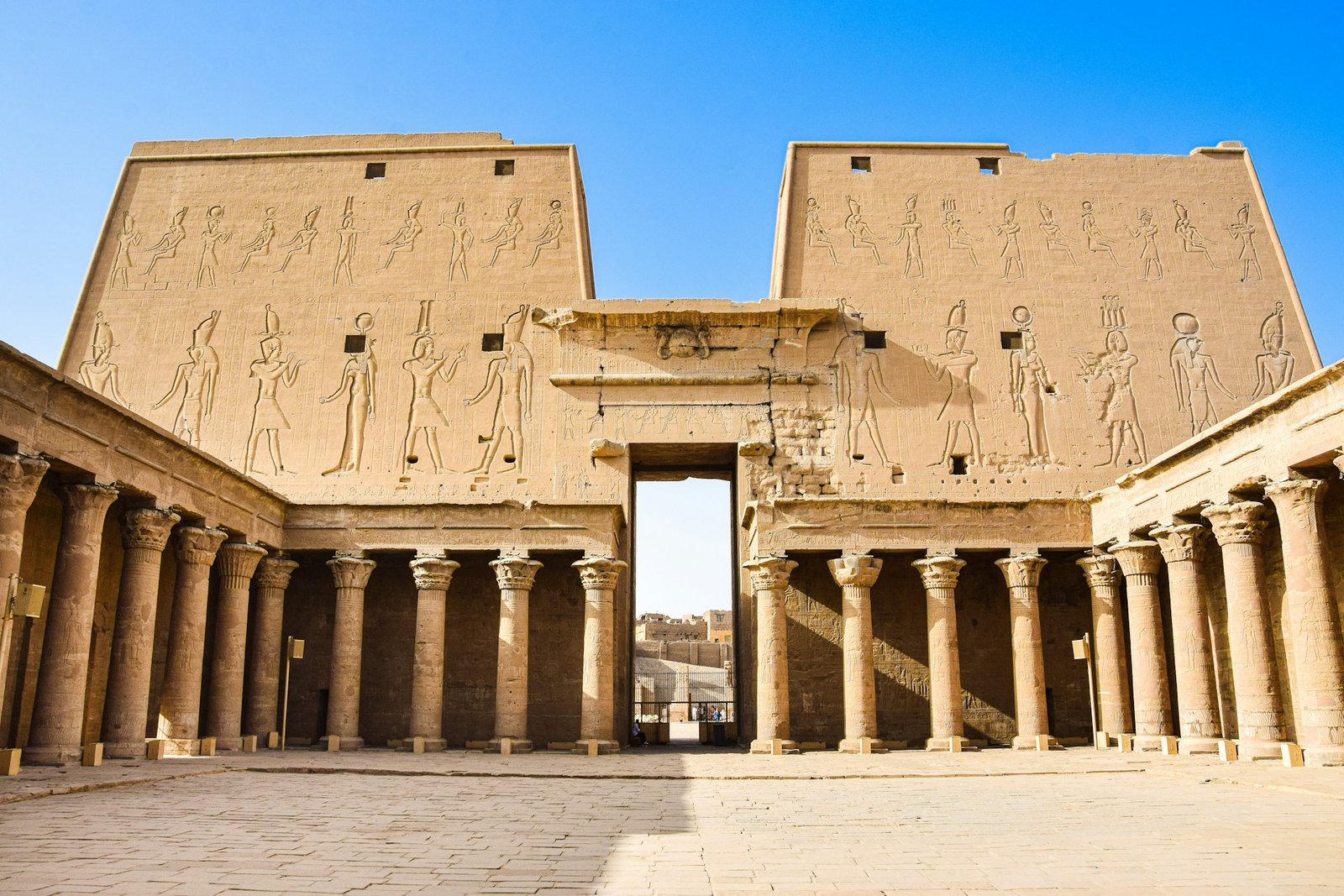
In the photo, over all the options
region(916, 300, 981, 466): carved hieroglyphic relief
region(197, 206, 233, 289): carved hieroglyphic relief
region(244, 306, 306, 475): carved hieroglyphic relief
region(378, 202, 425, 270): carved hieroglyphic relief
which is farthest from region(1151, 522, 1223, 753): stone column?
region(197, 206, 233, 289): carved hieroglyphic relief

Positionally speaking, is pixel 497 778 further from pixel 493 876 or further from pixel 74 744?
pixel 493 876

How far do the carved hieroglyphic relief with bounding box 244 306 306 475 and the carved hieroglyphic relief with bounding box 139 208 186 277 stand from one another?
348 centimetres

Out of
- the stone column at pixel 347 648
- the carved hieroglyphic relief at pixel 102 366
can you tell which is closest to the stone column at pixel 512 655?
the stone column at pixel 347 648

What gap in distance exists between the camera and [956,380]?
25.9m

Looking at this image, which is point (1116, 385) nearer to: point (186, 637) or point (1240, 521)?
point (1240, 521)

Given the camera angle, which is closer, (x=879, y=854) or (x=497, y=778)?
(x=879, y=854)

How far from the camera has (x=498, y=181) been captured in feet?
92.9

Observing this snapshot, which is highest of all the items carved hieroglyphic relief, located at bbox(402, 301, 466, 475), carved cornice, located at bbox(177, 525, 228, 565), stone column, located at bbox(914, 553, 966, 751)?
carved hieroglyphic relief, located at bbox(402, 301, 466, 475)

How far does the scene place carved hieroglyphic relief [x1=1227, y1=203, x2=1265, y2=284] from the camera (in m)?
27.5

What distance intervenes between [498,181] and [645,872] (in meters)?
23.4

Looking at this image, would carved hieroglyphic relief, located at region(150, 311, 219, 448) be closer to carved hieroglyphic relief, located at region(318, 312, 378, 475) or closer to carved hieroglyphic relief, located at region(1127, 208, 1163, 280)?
carved hieroglyphic relief, located at region(318, 312, 378, 475)

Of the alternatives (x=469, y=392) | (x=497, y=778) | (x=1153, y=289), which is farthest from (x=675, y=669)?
(x=497, y=778)

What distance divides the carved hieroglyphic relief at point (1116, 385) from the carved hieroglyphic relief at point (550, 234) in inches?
519

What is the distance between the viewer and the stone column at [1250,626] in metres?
17.0
